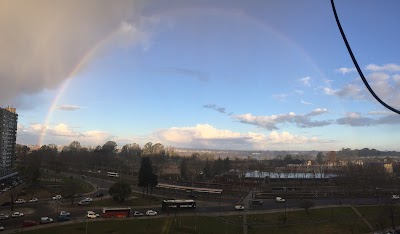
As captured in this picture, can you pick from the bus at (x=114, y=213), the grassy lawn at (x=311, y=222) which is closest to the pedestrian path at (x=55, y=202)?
the bus at (x=114, y=213)

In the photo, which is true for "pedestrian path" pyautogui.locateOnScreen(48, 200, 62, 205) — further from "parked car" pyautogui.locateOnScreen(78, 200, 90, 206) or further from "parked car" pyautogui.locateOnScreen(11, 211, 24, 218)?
"parked car" pyautogui.locateOnScreen(11, 211, 24, 218)

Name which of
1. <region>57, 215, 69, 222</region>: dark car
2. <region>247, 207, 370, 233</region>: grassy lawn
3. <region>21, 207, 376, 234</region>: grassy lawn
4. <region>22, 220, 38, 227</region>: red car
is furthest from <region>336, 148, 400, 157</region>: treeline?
<region>22, 220, 38, 227</region>: red car

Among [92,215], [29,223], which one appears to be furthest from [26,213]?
[92,215]

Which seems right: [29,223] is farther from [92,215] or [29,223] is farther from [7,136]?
[7,136]

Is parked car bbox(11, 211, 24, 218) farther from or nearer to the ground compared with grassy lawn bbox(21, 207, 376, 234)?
farther from the ground

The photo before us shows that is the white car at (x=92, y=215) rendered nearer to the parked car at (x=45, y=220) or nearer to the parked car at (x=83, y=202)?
the parked car at (x=45, y=220)

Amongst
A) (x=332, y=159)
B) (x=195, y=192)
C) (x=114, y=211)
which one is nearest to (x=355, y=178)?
(x=195, y=192)
